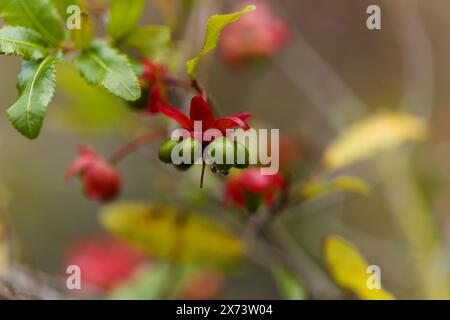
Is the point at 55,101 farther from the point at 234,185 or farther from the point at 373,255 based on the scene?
the point at 234,185

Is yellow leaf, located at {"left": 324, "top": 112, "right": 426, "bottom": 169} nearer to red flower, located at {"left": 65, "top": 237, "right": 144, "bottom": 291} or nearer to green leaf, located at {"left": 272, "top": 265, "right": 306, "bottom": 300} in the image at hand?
green leaf, located at {"left": 272, "top": 265, "right": 306, "bottom": 300}

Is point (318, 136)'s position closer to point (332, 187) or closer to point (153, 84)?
point (332, 187)

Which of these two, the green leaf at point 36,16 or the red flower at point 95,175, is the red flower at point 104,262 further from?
the green leaf at point 36,16

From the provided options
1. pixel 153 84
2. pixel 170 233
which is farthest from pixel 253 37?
pixel 153 84

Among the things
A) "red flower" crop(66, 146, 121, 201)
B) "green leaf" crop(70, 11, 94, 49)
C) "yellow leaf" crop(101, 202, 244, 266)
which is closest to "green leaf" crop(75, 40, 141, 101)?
"green leaf" crop(70, 11, 94, 49)

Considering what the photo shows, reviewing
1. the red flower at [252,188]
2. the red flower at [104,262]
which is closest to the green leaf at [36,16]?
the red flower at [252,188]
